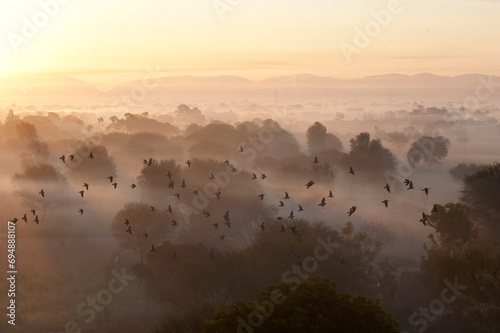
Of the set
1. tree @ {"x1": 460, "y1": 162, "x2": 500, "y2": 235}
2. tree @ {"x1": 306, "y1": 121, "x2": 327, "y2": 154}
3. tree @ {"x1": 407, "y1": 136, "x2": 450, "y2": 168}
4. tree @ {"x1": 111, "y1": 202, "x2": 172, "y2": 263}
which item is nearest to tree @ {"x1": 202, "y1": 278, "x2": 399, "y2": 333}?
tree @ {"x1": 111, "y1": 202, "x2": 172, "y2": 263}

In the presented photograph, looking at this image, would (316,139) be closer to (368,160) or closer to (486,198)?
(368,160)

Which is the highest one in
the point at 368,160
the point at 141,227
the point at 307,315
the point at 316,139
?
the point at 316,139

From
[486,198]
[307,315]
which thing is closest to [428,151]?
[486,198]

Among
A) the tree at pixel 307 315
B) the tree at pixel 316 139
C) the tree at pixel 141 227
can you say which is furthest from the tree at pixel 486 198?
the tree at pixel 316 139

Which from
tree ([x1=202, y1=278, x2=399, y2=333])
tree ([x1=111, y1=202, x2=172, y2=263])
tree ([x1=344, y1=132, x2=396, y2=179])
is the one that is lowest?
tree ([x1=111, y1=202, x2=172, y2=263])

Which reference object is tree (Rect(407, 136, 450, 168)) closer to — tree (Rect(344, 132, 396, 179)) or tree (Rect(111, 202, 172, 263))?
tree (Rect(344, 132, 396, 179))

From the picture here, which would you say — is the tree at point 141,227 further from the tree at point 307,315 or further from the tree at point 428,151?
the tree at point 428,151

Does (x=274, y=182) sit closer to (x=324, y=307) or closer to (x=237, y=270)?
(x=237, y=270)

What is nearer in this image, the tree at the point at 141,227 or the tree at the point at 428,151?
the tree at the point at 141,227
